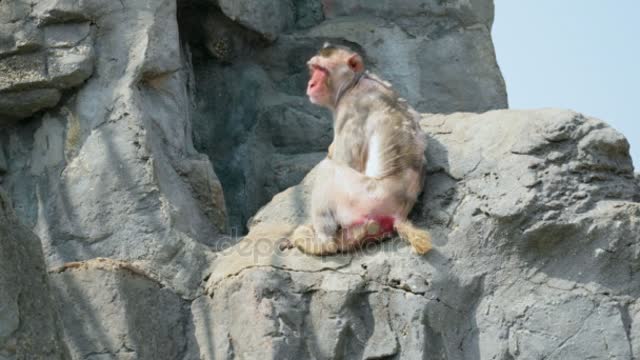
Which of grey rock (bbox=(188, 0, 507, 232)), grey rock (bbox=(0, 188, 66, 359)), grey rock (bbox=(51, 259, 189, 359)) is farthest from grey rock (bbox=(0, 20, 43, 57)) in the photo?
grey rock (bbox=(0, 188, 66, 359))

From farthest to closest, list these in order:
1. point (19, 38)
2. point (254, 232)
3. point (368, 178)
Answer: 1. point (19, 38)
2. point (254, 232)
3. point (368, 178)

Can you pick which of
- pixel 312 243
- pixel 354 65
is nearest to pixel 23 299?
pixel 312 243

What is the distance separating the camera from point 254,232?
328 inches

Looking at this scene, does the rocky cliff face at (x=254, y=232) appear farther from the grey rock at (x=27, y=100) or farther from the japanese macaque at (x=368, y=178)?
the japanese macaque at (x=368, y=178)

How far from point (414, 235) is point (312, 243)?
23.9 inches

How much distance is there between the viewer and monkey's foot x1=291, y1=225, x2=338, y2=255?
7867 millimetres

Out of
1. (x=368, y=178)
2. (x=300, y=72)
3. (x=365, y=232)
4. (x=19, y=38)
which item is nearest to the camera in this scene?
(x=365, y=232)

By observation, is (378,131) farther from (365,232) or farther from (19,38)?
(19,38)

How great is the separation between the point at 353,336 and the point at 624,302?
149 cm

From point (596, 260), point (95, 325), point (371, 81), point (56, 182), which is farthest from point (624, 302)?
point (56, 182)

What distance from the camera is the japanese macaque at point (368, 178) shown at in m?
7.86

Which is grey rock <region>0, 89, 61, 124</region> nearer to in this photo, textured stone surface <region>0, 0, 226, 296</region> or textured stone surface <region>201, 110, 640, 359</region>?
textured stone surface <region>0, 0, 226, 296</region>

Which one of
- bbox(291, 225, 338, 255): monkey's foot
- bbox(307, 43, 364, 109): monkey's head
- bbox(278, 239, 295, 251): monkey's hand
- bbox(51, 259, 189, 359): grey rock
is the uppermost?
bbox(307, 43, 364, 109): monkey's head

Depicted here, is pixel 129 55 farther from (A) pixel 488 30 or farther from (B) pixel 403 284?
(A) pixel 488 30
